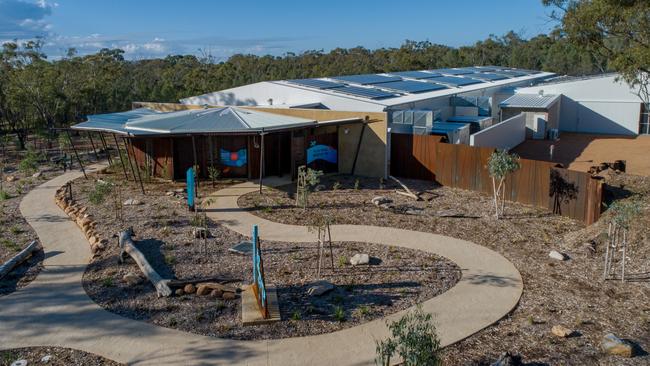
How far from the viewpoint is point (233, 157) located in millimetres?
23125

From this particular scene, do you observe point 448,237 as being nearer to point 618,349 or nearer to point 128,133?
point 618,349

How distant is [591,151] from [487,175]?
1416 cm

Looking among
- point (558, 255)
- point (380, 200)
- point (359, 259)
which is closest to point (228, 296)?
point (359, 259)

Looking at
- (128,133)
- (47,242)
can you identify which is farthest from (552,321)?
(128,133)

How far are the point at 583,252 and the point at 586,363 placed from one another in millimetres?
5797

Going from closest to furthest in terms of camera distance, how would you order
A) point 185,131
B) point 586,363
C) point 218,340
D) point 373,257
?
1. point 586,363
2. point 218,340
3. point 373,257
4. point 185,131

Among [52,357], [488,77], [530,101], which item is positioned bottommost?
[52,357]

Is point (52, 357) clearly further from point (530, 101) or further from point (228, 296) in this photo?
point (530, 101)

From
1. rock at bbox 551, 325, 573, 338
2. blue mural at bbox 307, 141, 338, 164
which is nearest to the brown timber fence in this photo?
blue mural at bbox 307, 141, 338, 164

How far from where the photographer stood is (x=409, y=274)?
12.4 m

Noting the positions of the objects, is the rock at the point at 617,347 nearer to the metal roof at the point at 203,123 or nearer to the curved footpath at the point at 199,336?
the curved footpath at the point at 199,336

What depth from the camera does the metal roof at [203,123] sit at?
65.3 feet

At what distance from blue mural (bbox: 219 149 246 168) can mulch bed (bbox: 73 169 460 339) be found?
22.2 feet

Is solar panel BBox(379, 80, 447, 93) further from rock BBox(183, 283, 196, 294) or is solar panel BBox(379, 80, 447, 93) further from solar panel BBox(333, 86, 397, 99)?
rock BBox(183, 283, 196, 294)
